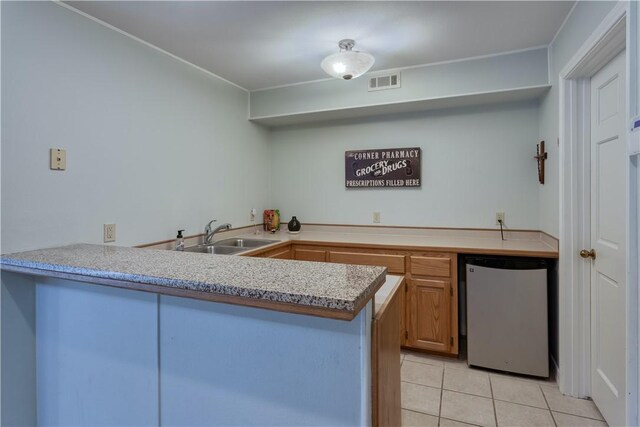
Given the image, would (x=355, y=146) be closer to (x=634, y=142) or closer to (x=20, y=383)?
(x=634, y=142)

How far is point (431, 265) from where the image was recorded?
2480mm

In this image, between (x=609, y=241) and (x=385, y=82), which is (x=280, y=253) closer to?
(x=385, y=82)

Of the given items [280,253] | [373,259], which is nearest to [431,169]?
[373,259]

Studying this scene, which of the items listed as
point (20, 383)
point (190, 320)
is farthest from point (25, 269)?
point (190, 320)

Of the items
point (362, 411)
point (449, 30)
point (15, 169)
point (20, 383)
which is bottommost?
point (20, 383)

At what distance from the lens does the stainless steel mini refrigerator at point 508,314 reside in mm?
2191

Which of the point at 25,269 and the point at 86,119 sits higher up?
the point at 86,119

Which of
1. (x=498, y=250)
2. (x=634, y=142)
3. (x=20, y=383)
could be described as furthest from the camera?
(x=498, y=250)

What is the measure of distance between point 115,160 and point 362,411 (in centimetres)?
198

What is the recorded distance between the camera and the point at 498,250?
2283 mm

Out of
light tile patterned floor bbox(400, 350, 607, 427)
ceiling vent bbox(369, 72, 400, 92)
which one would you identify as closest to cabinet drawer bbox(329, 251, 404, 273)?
light tile patterned floor bbox(400, 350, 607, 427)

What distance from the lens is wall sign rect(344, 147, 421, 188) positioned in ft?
9.97

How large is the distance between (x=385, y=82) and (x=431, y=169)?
89 cm

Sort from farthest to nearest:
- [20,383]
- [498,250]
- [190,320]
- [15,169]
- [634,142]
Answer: [498,250]
[15,169]
[20,383]
[634,142]
[190,320]
